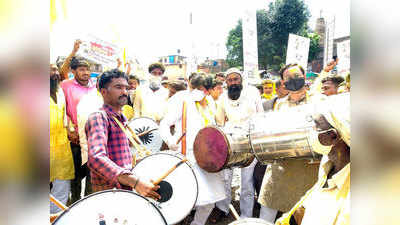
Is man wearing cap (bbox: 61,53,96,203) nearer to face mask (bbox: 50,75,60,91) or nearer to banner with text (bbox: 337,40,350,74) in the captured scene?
→ face mask (bbox: 50,75,60,91)

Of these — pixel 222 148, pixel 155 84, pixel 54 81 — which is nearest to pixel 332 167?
pixel 222 148

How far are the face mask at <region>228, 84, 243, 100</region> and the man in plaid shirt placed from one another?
1.20m

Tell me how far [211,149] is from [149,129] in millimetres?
1440

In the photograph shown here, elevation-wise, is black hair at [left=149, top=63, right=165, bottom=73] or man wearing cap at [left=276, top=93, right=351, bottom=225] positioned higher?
black hair at [left=149, top=63, right=165, bottom=73]

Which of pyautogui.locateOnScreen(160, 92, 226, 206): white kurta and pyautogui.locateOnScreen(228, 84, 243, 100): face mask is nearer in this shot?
pyautogui.locateOnScreen(160, 92, 226, 206): white kurta

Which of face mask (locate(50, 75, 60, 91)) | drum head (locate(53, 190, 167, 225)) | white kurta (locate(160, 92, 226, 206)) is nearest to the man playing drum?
white kurta (locate(160, 92, 226, 206))

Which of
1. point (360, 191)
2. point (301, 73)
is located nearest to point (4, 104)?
point (360, 191)

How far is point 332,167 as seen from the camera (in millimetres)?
1798

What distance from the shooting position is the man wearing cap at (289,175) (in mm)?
2320

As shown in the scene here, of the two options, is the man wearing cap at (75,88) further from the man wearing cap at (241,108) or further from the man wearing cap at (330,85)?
the man wearing cap at (330,85)

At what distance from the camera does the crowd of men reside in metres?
1.71

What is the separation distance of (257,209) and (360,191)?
2.90 m

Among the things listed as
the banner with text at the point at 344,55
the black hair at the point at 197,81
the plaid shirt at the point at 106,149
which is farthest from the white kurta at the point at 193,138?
the banner with text at the point at 344,55

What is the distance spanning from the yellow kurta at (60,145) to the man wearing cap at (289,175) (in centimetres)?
192
